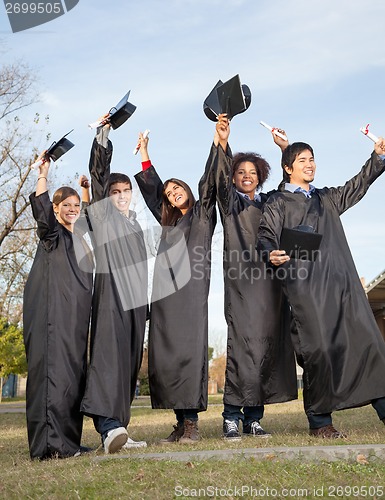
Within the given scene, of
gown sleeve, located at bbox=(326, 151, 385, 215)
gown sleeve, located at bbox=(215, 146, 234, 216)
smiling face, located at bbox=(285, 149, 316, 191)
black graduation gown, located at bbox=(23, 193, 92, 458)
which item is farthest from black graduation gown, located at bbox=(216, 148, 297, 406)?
black graduation gown, located at bbox=(23, 193, 92, 458)

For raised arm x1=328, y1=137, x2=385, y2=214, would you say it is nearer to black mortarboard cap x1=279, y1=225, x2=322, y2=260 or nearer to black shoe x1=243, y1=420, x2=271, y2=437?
black mortarboard cap x1=279, y1=225, x2=322, y2=260

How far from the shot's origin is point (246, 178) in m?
5.81

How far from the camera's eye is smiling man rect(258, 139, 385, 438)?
4.78 m

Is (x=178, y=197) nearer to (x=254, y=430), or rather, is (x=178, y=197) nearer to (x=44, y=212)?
(x=44, y=212)

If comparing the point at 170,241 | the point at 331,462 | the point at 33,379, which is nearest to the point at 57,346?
the point at 33,379

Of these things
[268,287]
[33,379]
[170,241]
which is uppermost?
[170,241]

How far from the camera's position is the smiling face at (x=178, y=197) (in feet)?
18.6

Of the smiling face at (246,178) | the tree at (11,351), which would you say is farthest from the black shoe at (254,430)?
the tree at (11,351)

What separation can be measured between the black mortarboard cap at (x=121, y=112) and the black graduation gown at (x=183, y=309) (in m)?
0.77

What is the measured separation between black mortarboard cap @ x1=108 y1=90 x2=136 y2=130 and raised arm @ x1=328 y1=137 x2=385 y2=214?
1.81 meters

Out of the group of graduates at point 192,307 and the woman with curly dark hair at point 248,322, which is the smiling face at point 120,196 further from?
the woman with curly dark hair at point 248,322

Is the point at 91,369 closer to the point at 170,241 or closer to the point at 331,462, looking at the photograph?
the point at 170,241

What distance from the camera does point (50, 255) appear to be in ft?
16.9

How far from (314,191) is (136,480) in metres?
2.93
